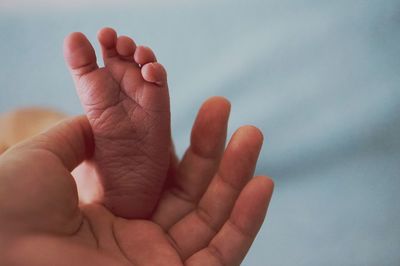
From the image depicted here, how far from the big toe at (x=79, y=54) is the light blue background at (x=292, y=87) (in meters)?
0.37

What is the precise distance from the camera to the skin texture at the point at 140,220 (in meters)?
0.62

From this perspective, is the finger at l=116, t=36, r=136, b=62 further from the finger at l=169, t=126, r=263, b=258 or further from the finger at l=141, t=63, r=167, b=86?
the finger at l=169, t=126, r=263, b=258

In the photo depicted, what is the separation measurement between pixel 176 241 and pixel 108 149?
0.17 meters

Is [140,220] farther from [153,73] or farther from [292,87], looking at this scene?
[292,87]

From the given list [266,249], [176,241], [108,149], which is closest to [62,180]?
[108,149]

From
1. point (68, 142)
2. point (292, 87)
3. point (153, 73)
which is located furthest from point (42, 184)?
point (292, 87)

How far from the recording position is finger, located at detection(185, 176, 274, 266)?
0.73 meters

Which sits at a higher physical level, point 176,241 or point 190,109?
point 190,109

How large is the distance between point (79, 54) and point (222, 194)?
0.96ft

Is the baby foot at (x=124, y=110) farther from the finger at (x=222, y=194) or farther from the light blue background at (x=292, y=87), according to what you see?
Answer: the light blue background at (x=292, y=87)

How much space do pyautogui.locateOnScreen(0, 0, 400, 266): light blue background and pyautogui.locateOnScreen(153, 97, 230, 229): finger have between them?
0.54 ft

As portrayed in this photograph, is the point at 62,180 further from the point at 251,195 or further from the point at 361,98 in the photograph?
the point at 361,98

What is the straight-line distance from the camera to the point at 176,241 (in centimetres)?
78

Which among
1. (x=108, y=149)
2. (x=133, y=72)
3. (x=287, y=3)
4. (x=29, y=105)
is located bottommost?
(x=29, y=105)
